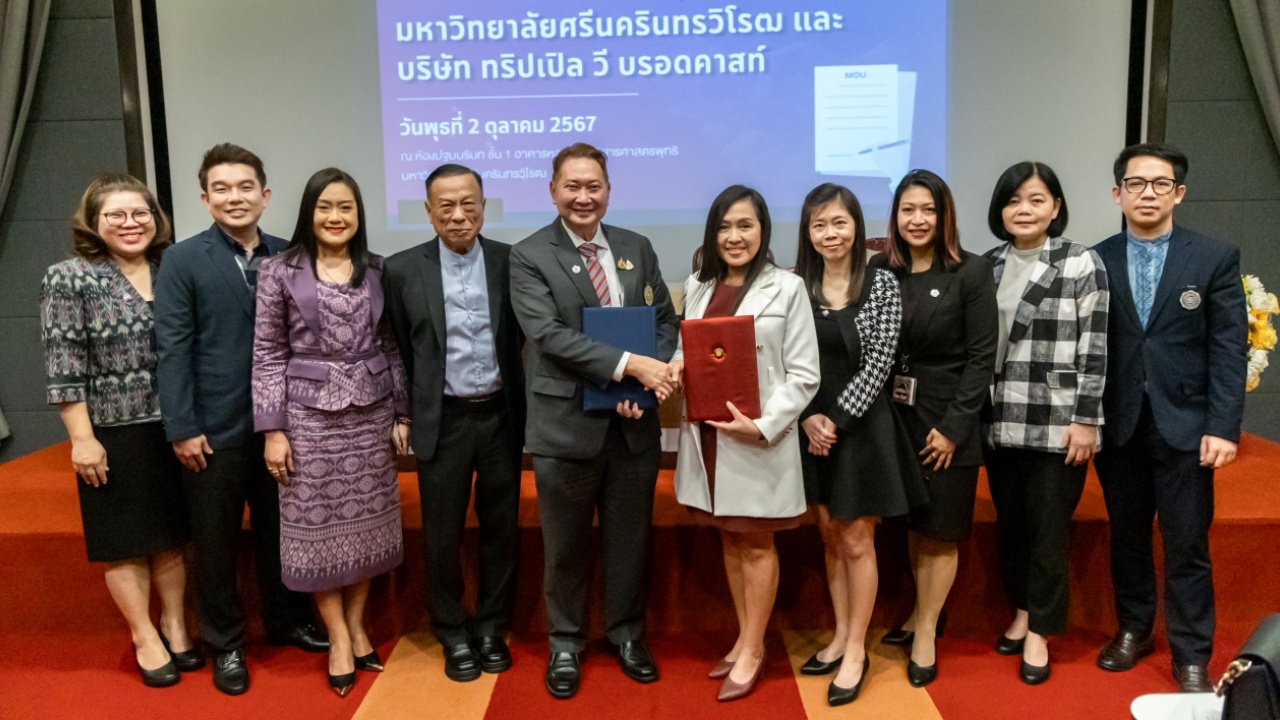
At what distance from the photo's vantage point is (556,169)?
7.94 feet

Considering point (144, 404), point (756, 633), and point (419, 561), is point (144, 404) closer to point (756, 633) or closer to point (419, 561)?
point (419, 561)

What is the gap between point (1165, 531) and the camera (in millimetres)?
2482

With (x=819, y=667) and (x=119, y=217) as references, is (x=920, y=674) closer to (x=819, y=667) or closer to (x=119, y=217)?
(x=819, y=667)

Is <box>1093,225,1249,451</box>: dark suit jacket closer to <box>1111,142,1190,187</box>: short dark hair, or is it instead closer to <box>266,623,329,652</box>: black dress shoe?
<box>1111,142,1190,187</box>: short dark hair

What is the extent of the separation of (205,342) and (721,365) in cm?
157

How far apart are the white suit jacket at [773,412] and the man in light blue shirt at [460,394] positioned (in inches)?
→ 24.2

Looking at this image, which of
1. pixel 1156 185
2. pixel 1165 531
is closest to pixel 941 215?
pixel 1156 185

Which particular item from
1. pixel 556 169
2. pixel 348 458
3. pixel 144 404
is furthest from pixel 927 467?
pixel 144 404

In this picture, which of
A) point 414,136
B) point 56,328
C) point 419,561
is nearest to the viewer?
point 56,328

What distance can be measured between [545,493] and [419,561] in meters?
0.78

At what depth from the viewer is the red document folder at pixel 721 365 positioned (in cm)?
225

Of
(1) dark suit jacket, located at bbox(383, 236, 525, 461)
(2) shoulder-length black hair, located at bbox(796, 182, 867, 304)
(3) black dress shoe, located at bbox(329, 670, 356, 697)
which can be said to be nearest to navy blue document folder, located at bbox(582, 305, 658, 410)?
(1) dark suit jacket, located at bbox(383, 236, 525, 461)

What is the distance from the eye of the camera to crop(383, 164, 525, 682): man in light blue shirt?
248cm

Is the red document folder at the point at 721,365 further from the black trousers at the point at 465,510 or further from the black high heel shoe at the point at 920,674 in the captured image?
the black high heel shoe at the point at 920,674
